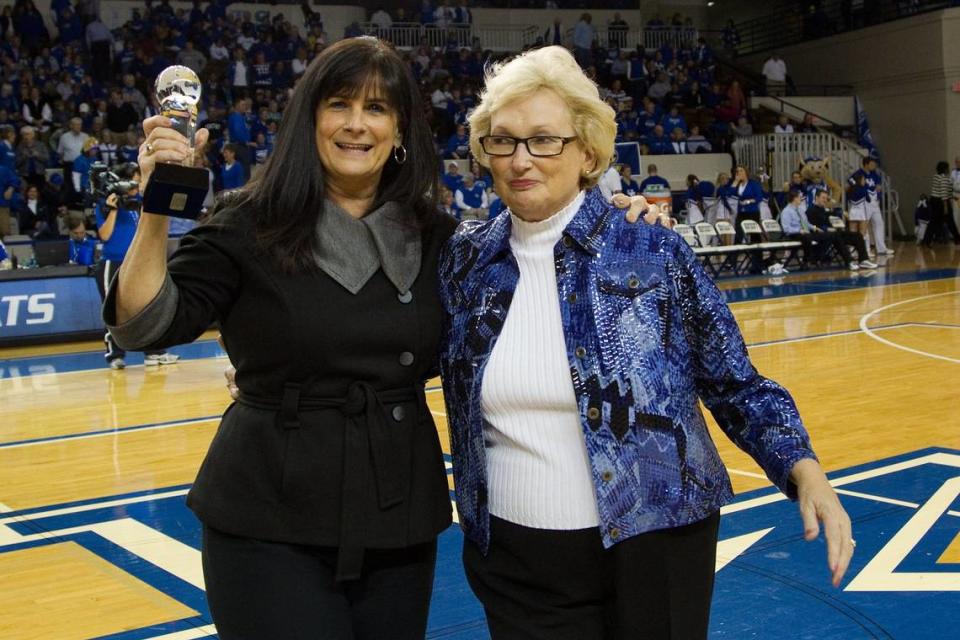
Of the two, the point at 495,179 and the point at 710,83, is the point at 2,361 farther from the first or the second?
the point at 710,83

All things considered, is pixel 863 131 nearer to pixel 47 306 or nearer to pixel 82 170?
pixel 82 170

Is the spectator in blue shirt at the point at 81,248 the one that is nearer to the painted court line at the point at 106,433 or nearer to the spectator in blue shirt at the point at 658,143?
the painted court line at the point at 106,433

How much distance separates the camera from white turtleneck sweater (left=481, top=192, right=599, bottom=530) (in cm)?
214

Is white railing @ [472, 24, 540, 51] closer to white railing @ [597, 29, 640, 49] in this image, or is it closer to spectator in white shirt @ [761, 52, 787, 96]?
white railing @ [597, 29, 640, 49]

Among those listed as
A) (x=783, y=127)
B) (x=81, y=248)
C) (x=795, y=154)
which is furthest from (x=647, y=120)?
(x=81, y=248)

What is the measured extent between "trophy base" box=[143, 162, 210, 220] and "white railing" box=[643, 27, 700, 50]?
29.2 metres

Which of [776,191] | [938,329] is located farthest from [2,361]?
[776,191]

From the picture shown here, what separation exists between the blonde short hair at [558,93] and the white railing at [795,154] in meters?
22.9

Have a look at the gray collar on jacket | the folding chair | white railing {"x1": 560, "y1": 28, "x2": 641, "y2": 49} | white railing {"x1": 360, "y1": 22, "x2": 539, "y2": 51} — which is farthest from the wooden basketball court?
white railing {"x1": 560, "y1": 28, "x2": 641, "y2": 49}

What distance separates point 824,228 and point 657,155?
4.70 metres

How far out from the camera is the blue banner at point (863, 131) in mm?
27484

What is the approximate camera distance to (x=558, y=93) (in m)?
2.19

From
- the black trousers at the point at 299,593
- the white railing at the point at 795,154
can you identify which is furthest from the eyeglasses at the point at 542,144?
the white railing at the point at 795,154

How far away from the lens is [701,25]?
112 feet
